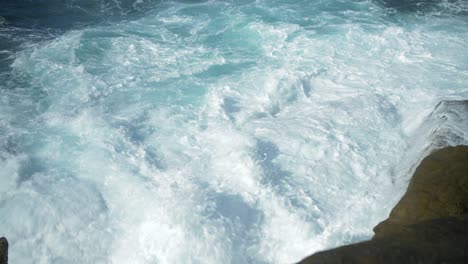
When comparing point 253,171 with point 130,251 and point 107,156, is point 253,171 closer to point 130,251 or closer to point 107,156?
point 130,251

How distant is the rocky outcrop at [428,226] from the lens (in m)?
2.79

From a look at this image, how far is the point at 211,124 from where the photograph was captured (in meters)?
7.96

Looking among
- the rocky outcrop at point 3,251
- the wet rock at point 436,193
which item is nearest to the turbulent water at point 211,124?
the wet rock at point 436,193

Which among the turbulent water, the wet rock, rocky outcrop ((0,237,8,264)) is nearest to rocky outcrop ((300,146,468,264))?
the wet rock

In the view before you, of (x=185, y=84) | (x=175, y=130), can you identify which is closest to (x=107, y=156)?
(x=175, y=130)

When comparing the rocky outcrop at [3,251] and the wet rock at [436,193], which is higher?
the rocky outcrop at [3,251]

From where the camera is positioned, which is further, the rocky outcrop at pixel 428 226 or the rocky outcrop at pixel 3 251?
the rocky outcrop at pixel 3 251

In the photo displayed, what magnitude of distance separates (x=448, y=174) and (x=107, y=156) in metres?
6.18

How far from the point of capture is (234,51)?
10.8 m

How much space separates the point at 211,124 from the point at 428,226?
17.9 ft

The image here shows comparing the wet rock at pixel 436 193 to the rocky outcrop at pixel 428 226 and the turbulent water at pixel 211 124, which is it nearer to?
the rocky outcrop at pixel 428 226

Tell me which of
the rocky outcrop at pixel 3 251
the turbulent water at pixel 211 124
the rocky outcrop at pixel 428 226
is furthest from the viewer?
the turbulent water at pixel 211 124

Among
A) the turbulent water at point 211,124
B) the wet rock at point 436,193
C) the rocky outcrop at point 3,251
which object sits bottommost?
the turbulent water at point 211,124

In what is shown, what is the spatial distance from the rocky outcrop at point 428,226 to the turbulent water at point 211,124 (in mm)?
1286
